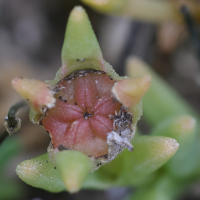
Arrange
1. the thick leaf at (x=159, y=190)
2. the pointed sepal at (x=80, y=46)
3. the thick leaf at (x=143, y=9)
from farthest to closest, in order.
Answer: the thick leaf at (x=143, y=9), the thick leaf at (x=159, y=190), the pointed sepal at (x=80, y=46)

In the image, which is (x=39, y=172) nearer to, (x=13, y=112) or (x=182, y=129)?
(x=13, y=112)

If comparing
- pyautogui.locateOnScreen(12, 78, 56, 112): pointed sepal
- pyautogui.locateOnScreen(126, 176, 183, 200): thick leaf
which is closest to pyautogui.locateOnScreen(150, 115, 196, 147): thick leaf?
pyautogui.locateOnScreen(126, 176, 183, 200): thick leaf

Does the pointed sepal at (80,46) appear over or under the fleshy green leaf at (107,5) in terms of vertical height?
under

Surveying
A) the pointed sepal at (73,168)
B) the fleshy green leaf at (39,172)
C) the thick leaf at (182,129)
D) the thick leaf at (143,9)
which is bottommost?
the fleshy green leaf at (39,172)

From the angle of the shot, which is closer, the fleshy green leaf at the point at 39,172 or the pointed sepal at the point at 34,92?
the pointed sepal at the point at 34,92

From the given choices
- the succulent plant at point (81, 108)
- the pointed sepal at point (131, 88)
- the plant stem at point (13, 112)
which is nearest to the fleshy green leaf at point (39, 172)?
the succulent plant at point (81, 108)

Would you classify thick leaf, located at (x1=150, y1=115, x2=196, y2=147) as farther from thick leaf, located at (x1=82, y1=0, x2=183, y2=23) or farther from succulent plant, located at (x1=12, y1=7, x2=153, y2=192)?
thick leaf, located at (x1=82, y1=0, x2=183, y2=23)

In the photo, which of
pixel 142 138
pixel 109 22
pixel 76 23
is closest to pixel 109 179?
pixel 142 138

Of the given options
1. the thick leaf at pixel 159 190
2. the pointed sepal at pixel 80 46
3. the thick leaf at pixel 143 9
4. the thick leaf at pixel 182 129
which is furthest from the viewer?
the thick leaf at pixel 143 9

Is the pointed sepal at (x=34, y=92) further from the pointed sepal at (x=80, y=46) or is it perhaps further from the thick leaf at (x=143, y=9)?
the thick leaf at (x=143, y=9)
